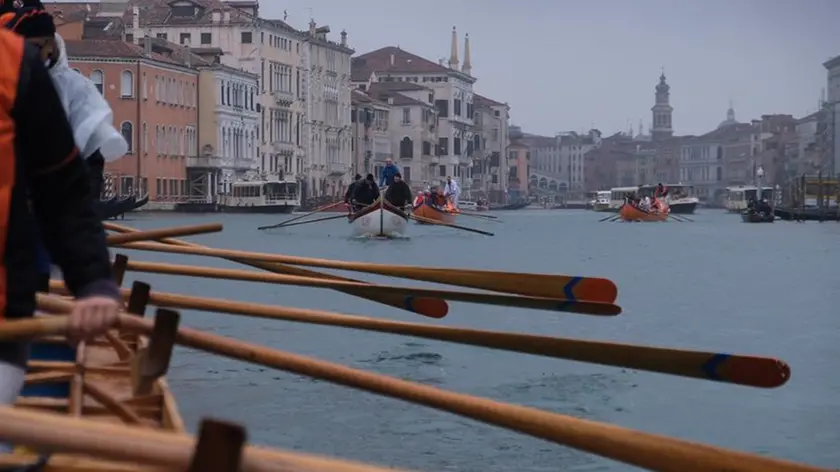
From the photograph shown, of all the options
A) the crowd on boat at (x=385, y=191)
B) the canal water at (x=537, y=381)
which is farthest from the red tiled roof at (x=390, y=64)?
the canal water at (x=537, y=381)

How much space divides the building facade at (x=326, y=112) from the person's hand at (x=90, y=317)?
61.9 metres

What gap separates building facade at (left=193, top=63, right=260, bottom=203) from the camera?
53.4 metres

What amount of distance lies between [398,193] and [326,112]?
135 ft

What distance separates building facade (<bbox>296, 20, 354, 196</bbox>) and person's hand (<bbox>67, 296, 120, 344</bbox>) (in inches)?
2437

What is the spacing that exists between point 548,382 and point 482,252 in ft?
59.2

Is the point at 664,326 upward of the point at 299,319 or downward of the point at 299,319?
downward

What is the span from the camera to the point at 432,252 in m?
26.1

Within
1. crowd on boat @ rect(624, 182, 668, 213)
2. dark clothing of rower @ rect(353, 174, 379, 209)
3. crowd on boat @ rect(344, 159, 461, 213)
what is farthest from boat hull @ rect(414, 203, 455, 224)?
crowd on boat @ rect(624, 182, 668, 213)

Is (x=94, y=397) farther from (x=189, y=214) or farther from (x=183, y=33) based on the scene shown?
(x=183, y=33)

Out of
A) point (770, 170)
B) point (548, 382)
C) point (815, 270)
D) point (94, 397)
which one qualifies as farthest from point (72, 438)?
point (770, 170)

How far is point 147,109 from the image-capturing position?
162 ft

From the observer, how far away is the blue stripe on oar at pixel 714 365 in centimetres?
370

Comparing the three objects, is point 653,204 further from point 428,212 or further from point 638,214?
point 428,212

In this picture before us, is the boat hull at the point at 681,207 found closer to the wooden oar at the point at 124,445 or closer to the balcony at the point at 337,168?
the balcony at the point at 337,168
